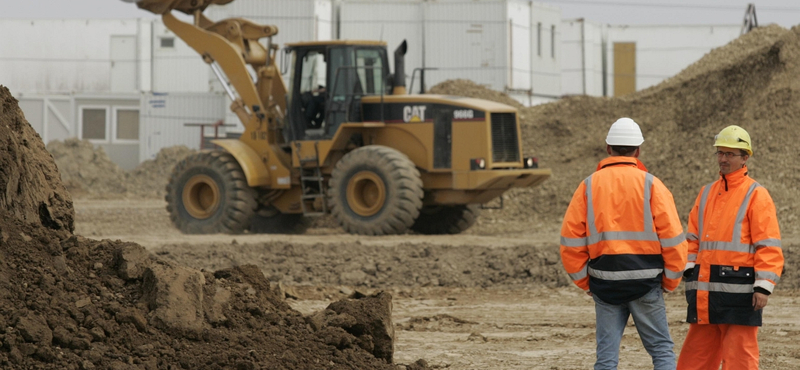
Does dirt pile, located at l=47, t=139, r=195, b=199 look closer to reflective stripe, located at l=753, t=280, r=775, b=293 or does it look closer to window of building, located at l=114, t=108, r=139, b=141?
window of building, located at l=114, t=108, r=139, b=141

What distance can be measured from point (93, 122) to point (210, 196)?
16.8 metres

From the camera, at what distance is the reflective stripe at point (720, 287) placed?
5486 millimetres

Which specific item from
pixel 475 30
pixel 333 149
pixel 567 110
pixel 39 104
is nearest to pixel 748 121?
pixel 567 110

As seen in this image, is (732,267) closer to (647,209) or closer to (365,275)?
(647,209)

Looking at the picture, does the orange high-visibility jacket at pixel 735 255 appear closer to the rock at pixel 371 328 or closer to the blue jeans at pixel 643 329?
the blue jeans at pixel 643 329

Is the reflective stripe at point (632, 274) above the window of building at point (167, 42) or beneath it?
beneath

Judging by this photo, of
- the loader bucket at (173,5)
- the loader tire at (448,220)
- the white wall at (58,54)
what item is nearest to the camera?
the loader bucket at (173,5)

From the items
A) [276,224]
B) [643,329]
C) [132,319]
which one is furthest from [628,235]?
[276,224]

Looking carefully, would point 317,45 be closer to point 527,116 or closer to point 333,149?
point 333,149

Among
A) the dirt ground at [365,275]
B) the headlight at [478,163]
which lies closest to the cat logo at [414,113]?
the headlight at [478,163]

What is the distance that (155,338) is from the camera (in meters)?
5.37

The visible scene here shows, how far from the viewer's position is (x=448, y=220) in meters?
16.5

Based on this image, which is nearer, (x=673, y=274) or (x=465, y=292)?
(x=673, y=274)

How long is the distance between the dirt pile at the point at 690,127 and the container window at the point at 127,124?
44.6 feet
